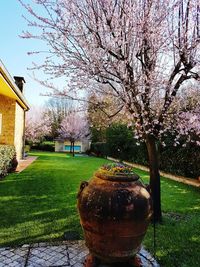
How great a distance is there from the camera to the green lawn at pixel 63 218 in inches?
172

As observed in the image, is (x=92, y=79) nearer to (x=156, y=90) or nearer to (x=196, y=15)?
(x=156, y=90)

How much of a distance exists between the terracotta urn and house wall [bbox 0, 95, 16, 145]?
11.6 metres

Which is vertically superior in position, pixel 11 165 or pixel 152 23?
pixel 152 23

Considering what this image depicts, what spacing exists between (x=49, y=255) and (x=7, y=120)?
37.6 feet

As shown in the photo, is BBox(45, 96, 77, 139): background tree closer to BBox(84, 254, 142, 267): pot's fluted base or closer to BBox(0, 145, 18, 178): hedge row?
BBox(0, 145, 18, 178): hedge row

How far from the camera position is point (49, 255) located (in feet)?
13.0

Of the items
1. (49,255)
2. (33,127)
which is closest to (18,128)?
(49,255)

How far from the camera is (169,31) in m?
5.73

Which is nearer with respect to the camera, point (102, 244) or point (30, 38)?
point (102, 244)

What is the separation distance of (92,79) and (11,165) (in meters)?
8.11

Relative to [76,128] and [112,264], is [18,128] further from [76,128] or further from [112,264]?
[76,128]

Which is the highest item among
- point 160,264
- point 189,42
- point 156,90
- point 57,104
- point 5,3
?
point 57,104

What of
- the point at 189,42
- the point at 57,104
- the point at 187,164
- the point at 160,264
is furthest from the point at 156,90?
the point at 57,104

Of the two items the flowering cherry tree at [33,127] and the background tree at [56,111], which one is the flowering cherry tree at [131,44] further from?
the background tree at [56,111]
